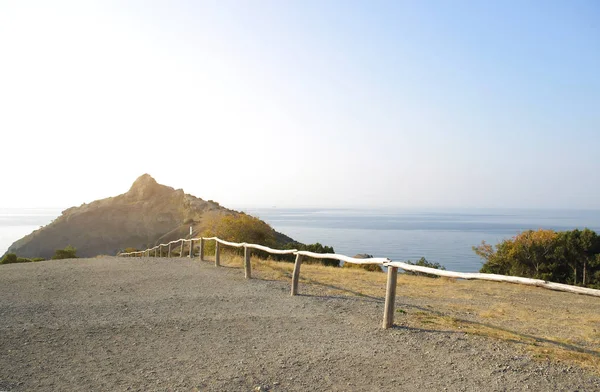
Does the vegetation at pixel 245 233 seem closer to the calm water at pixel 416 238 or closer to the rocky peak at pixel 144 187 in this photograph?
the calm water at pixel 416 238

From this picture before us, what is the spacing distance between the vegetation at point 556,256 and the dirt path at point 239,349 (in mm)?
14401

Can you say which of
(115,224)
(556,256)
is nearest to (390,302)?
(556,256)

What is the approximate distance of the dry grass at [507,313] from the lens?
631 centimetres

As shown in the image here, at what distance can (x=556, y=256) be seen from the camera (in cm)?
1989

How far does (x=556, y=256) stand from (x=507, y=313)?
12454 millimetres

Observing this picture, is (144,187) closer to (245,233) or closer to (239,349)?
(245,233)

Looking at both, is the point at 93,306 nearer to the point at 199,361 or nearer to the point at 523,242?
the point at 199,361

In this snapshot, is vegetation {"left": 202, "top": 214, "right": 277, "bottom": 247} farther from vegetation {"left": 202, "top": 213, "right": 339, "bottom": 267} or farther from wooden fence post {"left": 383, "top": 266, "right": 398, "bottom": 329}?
wooden fence post {"left": 383, "top": 266, "right": 398, "bottom": 329}

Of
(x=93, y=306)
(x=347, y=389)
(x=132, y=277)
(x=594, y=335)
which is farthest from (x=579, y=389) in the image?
(x=132, y=277)

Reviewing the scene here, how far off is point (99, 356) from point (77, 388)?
101 cm

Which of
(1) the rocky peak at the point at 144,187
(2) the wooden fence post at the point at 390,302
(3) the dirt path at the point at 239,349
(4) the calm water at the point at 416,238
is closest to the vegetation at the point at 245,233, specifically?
(4) the calm water at the point at 416,238

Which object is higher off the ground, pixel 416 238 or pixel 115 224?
pixel 416 238

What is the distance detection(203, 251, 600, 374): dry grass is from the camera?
631cm

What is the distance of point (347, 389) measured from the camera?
14.6 feet
